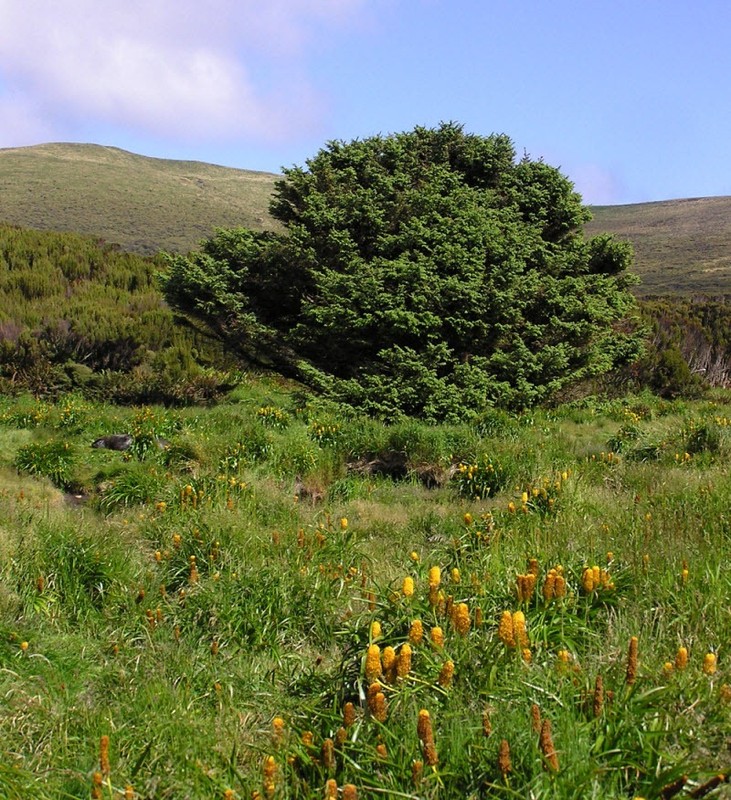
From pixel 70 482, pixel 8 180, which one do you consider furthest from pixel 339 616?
pixel 8 180

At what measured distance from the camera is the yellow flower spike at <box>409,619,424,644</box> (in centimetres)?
290

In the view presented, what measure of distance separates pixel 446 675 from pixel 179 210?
9221 cm

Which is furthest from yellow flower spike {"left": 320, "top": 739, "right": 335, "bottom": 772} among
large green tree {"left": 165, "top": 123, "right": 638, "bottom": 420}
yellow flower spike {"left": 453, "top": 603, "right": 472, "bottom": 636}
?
large green tree {"left": 165, "top": 123, "right": 638, "bottom": 420}

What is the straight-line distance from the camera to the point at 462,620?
298 centimetres

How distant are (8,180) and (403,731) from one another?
10513cm

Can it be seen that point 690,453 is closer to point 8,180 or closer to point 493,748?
point 493,748

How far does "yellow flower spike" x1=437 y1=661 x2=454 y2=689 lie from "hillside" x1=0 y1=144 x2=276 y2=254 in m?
50.5

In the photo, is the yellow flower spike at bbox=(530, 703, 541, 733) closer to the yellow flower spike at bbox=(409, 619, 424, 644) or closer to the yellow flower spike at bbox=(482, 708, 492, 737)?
the yellow flower spike at bbox=(482, 708, 492, 737)

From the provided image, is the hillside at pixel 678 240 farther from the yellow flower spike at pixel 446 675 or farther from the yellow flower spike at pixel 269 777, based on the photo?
the yellow flower spike at pixel 269 777

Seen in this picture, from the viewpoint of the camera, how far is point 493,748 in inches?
95.5

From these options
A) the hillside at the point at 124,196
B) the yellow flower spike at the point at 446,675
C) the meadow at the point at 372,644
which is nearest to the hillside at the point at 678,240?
the hillside at the point at 124,196

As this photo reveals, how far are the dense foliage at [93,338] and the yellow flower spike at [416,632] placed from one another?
1102 centimetres

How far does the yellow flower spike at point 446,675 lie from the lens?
2.73 meters

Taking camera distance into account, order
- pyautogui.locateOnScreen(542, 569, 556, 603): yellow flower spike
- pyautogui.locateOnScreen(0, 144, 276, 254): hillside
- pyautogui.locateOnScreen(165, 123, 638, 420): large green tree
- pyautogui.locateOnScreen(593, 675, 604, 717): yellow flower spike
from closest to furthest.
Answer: pyautogui.locateOnScreen(593, 675, 604, 717): yellow flower spike → pyautogui.locateOnScreen(542, 569, 556, 603): yellow flower spike → pyautogui.locateOnScreen(165, 123, 638, 420): large green tree → pyautogui.locateOnScreen(0, 144, 276, 254): hillside
